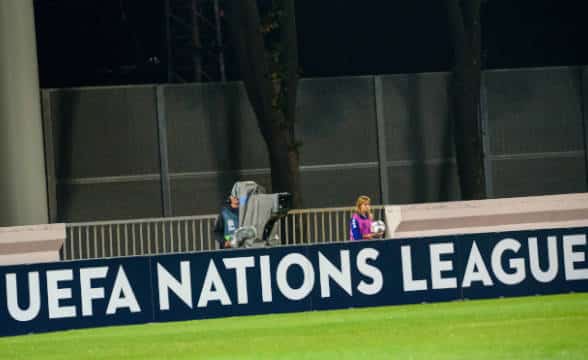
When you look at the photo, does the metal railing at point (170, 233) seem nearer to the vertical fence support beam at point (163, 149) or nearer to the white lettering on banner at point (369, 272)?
the white lettering on banner at point (369, 272)

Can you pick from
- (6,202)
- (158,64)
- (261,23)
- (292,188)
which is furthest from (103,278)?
(158,64)

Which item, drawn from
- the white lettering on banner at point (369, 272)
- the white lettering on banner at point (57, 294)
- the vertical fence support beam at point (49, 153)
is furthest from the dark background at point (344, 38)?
the white lettering on banner at point (57, 294)

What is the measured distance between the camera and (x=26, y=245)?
2070 centimetres

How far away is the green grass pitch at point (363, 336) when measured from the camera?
44.8ft

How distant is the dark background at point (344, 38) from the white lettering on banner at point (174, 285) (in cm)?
1495

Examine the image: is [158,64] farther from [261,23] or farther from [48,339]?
[48,339]

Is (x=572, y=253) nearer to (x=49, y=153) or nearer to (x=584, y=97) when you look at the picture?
(x=584, y=97)

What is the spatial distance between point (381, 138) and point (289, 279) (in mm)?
13654

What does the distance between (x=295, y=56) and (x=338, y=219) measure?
7474 mm

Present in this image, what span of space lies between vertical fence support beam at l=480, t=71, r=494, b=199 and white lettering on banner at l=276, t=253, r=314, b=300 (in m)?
14.1

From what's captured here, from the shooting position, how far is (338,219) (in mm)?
23547

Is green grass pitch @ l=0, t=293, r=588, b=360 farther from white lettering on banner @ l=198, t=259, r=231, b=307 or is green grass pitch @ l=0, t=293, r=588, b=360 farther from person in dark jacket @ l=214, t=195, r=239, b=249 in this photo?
person in dark jacket @ l=214, t=195, r=239, b=249

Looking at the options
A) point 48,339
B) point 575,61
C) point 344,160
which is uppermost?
point 575,61

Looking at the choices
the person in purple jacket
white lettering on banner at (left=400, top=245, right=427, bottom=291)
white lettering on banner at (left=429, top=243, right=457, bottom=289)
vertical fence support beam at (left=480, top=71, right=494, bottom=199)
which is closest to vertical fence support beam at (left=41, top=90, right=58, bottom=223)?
vertical fence support beam at (left=480, top=71, right=494, bottom=199)
